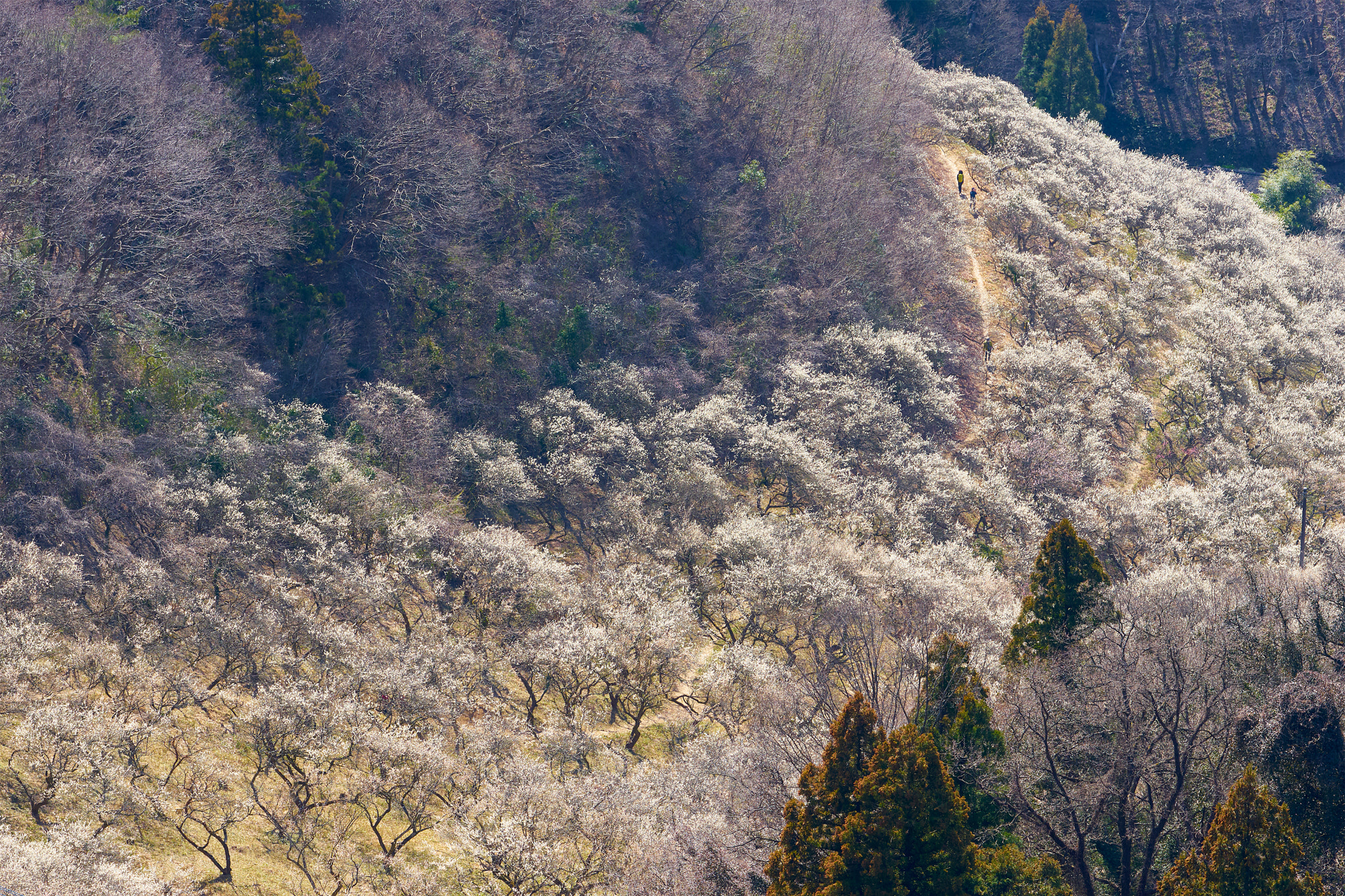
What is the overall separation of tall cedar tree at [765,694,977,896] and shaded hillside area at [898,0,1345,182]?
7785 cm

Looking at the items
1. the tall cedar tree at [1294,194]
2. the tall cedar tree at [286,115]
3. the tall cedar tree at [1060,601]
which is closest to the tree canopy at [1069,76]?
the tall cedar tree at [1294,194]

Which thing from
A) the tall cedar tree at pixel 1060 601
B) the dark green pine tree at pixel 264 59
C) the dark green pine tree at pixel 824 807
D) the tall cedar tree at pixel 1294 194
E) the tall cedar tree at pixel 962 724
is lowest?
the dark green pine tree at pixel 824 807

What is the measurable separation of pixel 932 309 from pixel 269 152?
106 ft

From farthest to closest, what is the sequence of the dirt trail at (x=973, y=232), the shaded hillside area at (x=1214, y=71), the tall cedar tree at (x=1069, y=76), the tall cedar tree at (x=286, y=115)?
1. the shaded hillside area at (x=1214, y=71)
2. the tall cedar tree at (x=1069, y=76)
3. the dirt trail at (x=973, y=232)
4. the tall cedar tree at (x=286, y=115)

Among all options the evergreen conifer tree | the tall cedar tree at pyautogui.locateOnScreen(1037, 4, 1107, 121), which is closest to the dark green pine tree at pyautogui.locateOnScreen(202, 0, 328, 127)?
the evergreen conifer tree

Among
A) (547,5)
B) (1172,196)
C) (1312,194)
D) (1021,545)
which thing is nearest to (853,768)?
(1021,545)

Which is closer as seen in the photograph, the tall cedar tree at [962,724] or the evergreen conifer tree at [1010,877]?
the evergreen conifer tree at [1010,877]

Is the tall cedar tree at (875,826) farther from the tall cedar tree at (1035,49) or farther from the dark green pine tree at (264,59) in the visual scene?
the tall cedar tree at (1035,49)

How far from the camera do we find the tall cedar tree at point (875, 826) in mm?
24922

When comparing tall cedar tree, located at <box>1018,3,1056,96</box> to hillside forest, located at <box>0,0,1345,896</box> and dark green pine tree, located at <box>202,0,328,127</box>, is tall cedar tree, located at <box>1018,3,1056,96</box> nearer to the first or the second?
hillside forest, located at <box>0,0,1345,896</box>

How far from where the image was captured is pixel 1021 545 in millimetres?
46969

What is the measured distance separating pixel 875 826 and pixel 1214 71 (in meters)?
91.3

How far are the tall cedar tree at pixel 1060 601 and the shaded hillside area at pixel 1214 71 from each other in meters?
67.1

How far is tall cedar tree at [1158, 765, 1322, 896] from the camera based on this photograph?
22.5m
